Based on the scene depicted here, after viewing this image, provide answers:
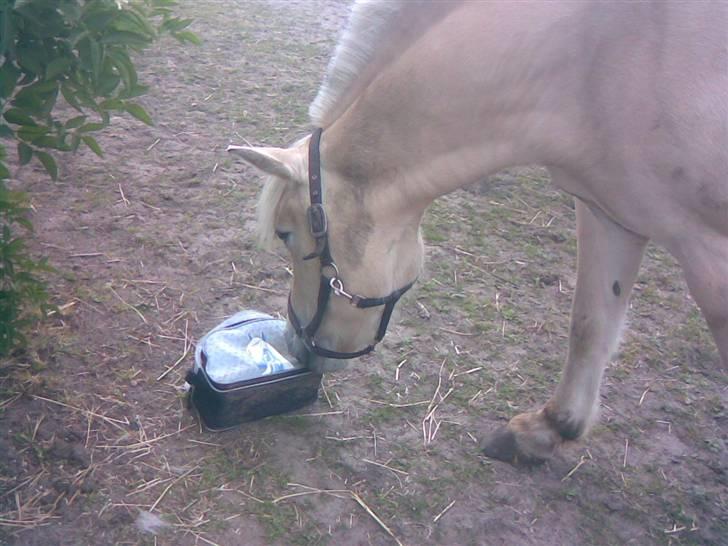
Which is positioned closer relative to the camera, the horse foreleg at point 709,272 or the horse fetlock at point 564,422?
the horse foreleg at point 709,272

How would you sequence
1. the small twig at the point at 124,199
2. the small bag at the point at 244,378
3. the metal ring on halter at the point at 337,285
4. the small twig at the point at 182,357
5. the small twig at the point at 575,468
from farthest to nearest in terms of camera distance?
the small twig at the point at 124,199
the small twig at the point at 182,357
the small twig at the point at 575,468
the small bag at the point at 244,378
the metal ring on halter at the point at 337,285

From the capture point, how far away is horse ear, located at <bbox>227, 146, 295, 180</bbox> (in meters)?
1.87

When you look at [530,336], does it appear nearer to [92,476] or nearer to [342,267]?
[342,267]

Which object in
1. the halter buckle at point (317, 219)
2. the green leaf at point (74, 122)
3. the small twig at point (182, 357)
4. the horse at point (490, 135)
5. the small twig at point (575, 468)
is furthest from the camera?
the small twig at point (182, 357)

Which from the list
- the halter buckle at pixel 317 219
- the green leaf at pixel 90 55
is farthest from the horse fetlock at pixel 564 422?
the green leaf at pixel 90 55

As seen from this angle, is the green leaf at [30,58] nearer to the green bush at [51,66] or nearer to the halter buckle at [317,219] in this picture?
the green bush at [51,66]

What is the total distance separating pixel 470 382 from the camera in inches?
110

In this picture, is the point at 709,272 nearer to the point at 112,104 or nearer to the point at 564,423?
the point at 564,423

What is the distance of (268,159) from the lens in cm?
192

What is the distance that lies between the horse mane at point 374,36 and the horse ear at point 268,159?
9.9 inches

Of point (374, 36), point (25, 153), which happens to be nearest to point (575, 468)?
point (374, 36)

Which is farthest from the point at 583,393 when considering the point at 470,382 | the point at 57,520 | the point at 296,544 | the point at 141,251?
the point at 141,251

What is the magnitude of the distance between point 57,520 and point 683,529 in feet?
6.12

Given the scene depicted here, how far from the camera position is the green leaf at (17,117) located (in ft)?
6.70
